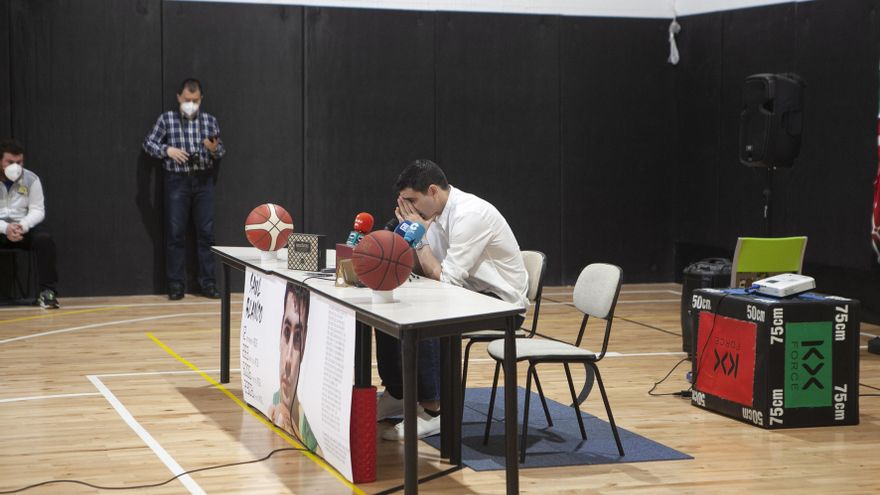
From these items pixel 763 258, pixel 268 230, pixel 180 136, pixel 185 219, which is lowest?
pixel 185 219

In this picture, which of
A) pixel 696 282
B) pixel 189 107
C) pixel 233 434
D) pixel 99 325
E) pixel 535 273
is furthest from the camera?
pixel 189 107

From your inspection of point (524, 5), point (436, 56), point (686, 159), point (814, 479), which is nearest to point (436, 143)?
point (436, 56)

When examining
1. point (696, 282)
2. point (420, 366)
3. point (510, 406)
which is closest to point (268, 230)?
point (420, 366)

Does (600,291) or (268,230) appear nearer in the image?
(600,291)

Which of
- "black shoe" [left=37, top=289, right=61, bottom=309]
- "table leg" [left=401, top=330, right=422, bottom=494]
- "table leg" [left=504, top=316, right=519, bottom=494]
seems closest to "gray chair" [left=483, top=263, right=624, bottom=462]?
"table leg" [left=504, top=316, right=519, bottom=494]

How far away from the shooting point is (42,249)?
31.1ft

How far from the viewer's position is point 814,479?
4.89m

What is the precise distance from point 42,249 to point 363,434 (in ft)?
18.4

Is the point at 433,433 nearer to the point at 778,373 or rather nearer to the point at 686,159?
the point at 778,373

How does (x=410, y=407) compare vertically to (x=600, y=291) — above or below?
below

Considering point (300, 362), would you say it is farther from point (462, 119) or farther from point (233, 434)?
point (462, 119)

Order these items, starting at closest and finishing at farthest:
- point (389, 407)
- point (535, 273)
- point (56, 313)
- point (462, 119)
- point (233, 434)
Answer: point (233, 434), point (389, 407), point (535, 273), point (56, 313), point (462, 119)

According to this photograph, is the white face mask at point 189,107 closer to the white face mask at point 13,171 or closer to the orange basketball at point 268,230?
the white face mask at point 13,171

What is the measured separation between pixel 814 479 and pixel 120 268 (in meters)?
6.95
